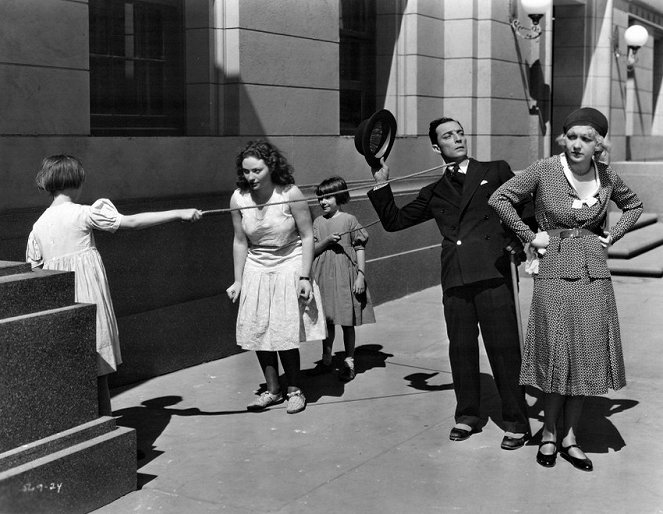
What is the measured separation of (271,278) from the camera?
22.1ft

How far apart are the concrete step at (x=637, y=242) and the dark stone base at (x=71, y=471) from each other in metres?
9.98

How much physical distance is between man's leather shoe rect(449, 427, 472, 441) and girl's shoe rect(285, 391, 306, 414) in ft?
3.69

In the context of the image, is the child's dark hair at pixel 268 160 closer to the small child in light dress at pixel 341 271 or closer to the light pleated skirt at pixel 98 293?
the small child in light dress at pixel 341 271

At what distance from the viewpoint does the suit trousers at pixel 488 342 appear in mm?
6090

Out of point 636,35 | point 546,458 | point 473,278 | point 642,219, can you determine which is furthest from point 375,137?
point 636,35

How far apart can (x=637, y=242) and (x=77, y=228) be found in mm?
11006

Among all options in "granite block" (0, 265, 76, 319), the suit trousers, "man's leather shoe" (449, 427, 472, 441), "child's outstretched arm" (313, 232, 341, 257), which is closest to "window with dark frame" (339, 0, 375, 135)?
"child's outstretched arm" (313, 232, 341, 257)

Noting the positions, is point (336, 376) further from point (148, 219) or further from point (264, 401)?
point (148, 219)

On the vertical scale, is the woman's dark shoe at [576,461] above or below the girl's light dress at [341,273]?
below

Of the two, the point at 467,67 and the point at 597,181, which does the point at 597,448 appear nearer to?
the point at 597,181

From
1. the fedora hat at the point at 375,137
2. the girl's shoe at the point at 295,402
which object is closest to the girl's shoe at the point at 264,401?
the girl's shoe at the point at 295,402

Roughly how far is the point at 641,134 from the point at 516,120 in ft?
25.1

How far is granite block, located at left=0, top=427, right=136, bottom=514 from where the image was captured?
4605 millimetres

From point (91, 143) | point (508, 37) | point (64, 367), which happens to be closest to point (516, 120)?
point (508, 37)
